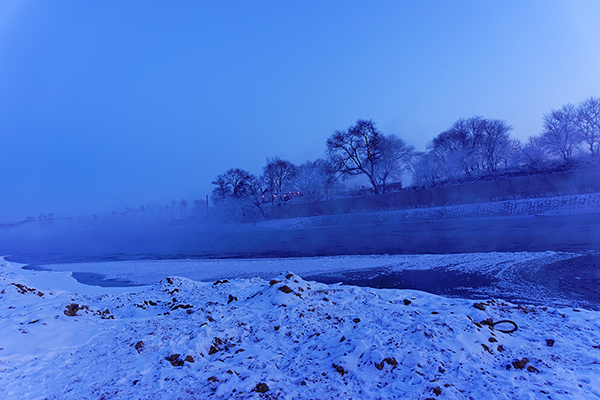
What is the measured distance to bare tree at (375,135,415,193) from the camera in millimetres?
52875

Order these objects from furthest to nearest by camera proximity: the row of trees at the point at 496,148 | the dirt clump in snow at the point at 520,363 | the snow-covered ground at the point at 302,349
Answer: the row of trees at the point at 496,148, the dirt clump in snow at the point at 520,363, the snow-covered ground at the point at 302,349

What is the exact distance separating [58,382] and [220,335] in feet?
6.40

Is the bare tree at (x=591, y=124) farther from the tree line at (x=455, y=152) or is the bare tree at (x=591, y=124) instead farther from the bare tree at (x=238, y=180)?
the bare tree at (x=238, y=180)

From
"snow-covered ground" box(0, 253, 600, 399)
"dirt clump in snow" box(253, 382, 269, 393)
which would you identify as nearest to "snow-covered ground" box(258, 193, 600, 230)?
"snow-covered ground" box(0, 253, 600, 399)

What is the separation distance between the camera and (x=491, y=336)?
4.12 m

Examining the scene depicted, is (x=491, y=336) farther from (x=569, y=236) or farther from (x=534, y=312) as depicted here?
(x=569, y=236)

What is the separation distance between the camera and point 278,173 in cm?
7244

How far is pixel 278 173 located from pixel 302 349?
6866cm

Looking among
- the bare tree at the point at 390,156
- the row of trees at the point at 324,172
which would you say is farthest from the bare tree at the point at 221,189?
the bare tree at the point at 390,156

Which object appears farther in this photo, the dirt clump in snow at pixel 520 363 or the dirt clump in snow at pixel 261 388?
the dirt clump in snow at pixel 520 363

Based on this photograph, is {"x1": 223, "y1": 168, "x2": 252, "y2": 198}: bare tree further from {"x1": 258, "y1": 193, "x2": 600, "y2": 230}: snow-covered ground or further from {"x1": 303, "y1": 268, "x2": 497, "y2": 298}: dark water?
{"x1": 303, "y1": 268, "x2": 497, "y2": 298}: dark water

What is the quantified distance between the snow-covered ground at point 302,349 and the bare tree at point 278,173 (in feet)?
216

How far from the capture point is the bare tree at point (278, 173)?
237 feet

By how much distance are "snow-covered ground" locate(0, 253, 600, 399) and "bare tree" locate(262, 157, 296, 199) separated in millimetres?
65978
